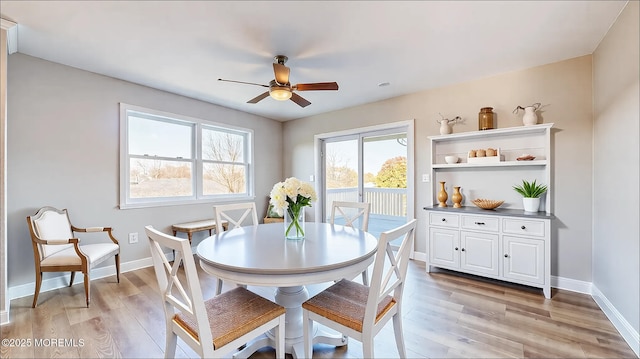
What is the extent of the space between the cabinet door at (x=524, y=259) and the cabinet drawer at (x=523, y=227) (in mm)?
65

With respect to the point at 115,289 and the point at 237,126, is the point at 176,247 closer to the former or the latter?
the point at 115,289

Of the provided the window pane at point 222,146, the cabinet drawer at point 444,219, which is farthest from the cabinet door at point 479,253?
the window pane at point 222,146

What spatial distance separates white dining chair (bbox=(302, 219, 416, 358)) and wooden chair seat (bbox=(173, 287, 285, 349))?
0.78 ft

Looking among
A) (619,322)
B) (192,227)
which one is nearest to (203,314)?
(192,227)

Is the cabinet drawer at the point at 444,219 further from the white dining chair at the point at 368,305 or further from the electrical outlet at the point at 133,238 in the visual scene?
the electrical outlet at the point at 133,238

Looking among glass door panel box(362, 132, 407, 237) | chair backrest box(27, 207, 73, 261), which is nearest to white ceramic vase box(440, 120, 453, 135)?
glass door panel box(362, 132, 407, 237)

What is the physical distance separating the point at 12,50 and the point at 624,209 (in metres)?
5.44

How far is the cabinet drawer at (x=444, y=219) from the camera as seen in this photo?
10.2 feet

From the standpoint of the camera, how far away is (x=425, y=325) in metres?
2.13

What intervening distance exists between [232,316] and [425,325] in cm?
156

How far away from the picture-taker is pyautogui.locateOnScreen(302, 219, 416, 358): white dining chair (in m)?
1.34

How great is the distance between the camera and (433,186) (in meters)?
3.60

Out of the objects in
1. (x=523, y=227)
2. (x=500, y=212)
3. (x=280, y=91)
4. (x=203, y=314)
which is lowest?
(x=203, y=314)

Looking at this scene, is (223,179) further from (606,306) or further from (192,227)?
(606,306)
